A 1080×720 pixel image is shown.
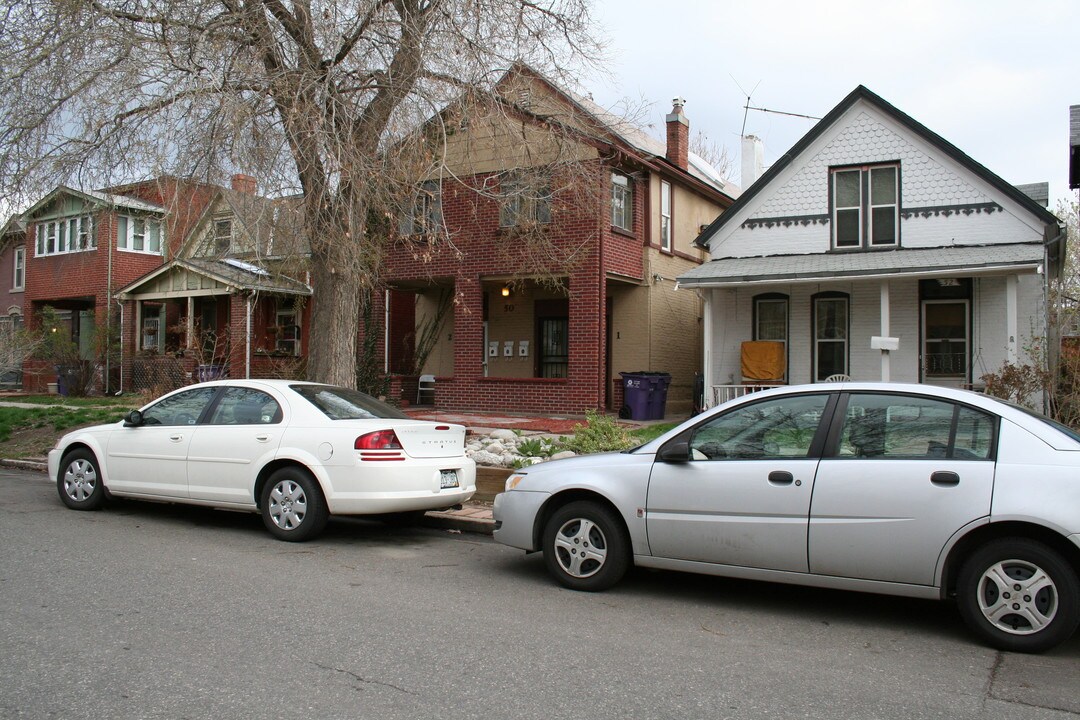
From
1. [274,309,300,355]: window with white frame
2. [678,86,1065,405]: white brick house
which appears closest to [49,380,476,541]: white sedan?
[678,86,1065,405]: white brick house

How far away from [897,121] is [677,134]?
18.7ft

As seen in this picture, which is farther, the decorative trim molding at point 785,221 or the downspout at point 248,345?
the downspout at point 248,345

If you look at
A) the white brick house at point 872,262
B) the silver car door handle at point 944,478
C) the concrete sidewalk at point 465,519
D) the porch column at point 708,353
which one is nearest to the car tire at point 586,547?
the concrete sidewalk at point 465,519

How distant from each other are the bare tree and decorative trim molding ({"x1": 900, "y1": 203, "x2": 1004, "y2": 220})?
26.1ft

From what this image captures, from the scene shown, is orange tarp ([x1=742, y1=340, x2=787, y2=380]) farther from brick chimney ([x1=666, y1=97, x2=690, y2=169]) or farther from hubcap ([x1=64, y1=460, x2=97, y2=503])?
hubcap ([x1=64, y1=460, x2=97, y2=503])

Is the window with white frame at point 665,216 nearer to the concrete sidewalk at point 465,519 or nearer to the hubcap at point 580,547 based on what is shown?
the concrete sidewalk at point 465,519

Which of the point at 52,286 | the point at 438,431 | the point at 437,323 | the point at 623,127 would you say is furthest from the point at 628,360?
the point at 52,286

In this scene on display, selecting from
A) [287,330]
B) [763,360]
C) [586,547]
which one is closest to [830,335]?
[763,360]

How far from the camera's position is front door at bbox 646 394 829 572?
5.55 metres

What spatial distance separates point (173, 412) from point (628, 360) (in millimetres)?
12225

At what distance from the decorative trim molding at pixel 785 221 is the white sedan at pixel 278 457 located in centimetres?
1090

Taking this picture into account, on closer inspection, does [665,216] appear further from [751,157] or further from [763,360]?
[763,360]

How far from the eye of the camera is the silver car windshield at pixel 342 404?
810 cm

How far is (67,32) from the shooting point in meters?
10.5
